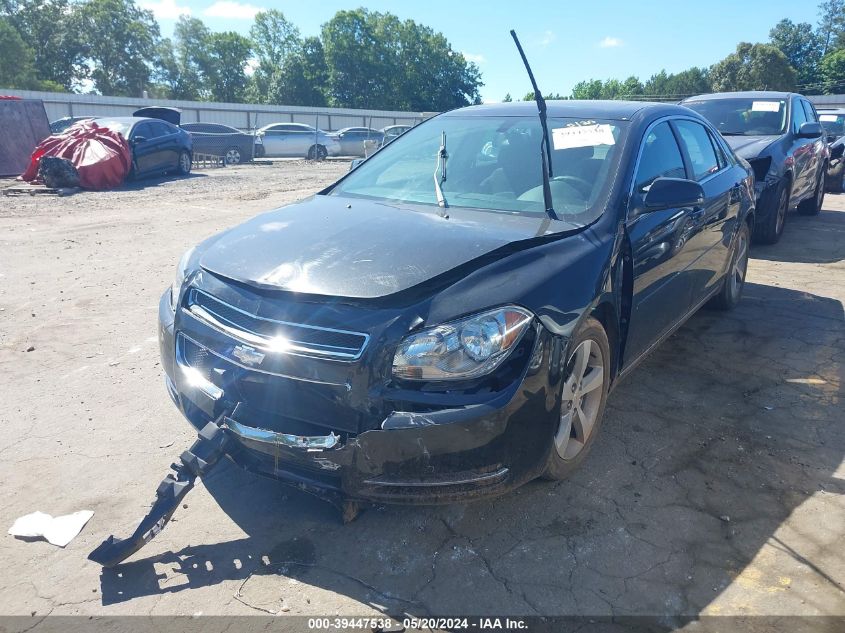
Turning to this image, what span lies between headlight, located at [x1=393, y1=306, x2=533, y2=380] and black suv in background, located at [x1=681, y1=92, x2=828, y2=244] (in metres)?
6.34

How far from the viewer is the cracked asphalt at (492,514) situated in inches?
93.9

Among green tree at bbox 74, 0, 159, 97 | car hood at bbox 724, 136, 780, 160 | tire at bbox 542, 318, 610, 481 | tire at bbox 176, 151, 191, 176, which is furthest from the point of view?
green tree at bbox 74, 0, 159, 97

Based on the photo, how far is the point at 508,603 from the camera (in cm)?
234

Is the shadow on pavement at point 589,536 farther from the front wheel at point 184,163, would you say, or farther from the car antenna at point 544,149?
the front wheel at point 184,163

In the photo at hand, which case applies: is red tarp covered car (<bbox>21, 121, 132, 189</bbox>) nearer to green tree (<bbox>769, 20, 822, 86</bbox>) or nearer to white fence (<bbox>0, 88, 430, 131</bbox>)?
A: white fence (<bbox>0, 88, 430, 131</bbox>)

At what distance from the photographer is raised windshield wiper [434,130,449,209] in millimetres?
3510

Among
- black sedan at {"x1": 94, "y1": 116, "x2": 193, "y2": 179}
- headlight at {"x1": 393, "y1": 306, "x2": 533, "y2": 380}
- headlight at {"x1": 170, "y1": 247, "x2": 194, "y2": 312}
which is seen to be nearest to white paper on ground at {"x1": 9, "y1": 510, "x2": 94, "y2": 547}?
headlight at {"x1": 170, "y1": 247, "x2": 194, "y2": 312}

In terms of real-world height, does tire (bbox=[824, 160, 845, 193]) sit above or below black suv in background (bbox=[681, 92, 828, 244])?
below

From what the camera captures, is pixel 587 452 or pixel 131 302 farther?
pixel 131 302

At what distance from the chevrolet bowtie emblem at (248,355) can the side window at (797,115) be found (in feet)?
27.2

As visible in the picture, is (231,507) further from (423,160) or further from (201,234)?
(201,234)

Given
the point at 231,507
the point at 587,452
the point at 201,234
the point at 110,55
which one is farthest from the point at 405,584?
the point at 110,55

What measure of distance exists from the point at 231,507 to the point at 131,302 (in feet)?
11.6

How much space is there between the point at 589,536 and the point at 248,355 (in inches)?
62.5
